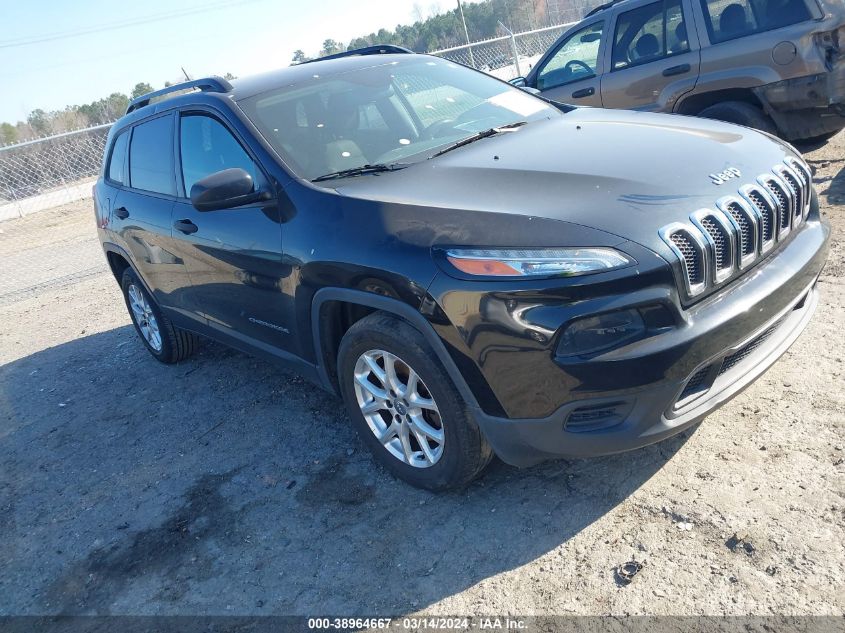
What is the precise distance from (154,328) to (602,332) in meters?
4.05

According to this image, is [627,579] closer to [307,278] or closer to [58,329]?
[307,278]

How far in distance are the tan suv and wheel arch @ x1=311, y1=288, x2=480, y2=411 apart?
14.7ft

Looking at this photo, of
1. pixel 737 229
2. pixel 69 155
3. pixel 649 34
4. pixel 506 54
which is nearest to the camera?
pixel 737 229

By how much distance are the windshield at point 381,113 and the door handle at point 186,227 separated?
2.48ft

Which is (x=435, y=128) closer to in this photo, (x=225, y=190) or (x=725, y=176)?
(x=225, y=190)

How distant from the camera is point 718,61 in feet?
20.1

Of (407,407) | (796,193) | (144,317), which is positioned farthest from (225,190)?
(144,317)

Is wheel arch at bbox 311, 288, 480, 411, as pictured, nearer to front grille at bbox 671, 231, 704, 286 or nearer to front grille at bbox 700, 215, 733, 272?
front grille at bbox 671, 231, 704, 286

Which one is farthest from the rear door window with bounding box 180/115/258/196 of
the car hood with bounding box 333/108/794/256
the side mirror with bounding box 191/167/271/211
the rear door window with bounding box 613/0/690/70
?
the rear door window with bounding box 613/0/690/70

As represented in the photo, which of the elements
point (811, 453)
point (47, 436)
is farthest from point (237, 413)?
point (811, 453)

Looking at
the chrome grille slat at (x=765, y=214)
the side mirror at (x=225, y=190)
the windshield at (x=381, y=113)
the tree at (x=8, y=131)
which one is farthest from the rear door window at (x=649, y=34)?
the tree at (x=8, y=131)

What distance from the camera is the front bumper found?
2.41 m

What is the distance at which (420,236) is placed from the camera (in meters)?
2.71

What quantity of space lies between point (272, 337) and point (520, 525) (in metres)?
1.65
